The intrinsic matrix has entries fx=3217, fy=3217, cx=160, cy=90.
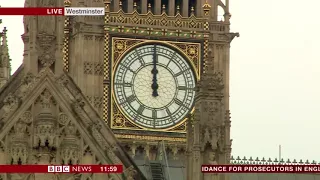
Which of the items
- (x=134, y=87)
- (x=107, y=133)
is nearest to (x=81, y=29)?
(x=134, y=87)

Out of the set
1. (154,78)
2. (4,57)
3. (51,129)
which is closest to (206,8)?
(154,78)

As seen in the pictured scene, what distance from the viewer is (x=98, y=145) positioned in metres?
94.8

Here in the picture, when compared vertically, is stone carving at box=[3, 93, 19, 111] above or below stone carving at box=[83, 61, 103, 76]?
below

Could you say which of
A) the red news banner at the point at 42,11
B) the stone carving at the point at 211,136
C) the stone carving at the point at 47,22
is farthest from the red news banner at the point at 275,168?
the red news banner at the point at 42,11

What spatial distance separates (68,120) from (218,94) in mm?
4556

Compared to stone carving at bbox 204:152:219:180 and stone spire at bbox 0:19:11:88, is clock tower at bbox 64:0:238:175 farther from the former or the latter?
stone carving at bbox 204:152:219:180

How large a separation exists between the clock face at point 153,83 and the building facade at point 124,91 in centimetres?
3

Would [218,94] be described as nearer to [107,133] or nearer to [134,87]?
[107,133]

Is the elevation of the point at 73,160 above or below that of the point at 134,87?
below

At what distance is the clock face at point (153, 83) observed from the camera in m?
111

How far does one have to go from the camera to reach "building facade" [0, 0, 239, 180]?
308ft

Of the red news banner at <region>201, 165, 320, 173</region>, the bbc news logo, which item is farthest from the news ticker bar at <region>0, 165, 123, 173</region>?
the red news banner at <region>201, 165, 320, 173</region>

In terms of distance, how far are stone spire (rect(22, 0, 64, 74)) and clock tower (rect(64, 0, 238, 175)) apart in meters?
12.2

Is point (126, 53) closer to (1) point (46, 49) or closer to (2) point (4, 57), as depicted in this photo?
(2) point (4, 57)
